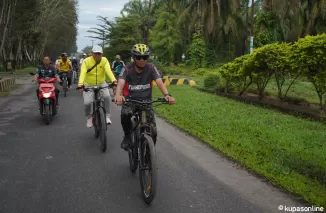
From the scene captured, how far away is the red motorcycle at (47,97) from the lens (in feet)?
30.3

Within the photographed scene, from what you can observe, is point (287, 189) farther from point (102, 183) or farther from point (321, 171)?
point (102, 183)

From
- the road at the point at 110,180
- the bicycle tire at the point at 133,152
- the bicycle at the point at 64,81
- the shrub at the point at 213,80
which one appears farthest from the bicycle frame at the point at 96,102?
the shrub at the point at 213,80

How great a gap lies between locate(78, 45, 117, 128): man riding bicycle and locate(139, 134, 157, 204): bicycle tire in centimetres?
305

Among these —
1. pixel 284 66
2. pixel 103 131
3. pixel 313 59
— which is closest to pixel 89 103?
pixel 103 131

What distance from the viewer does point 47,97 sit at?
9242mm

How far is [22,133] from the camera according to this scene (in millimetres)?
8266

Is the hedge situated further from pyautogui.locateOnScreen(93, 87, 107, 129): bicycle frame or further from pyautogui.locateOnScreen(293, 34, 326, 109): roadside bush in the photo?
pyautogui.locateOnScreen(93, 87, 107, 129): bicycle frame

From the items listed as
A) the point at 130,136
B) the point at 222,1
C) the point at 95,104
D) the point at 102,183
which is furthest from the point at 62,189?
the point at 222,1

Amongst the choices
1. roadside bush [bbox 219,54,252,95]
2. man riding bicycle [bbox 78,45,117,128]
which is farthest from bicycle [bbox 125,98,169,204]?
roadside bush [bbox 219,54,252,95]

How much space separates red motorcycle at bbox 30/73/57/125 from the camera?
923 cm

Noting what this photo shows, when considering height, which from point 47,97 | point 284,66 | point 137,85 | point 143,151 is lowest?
point 143,151

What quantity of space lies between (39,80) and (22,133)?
1831mm

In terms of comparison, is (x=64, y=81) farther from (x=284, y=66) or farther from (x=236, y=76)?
(x=284, y=66)

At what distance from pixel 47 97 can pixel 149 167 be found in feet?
18.6
